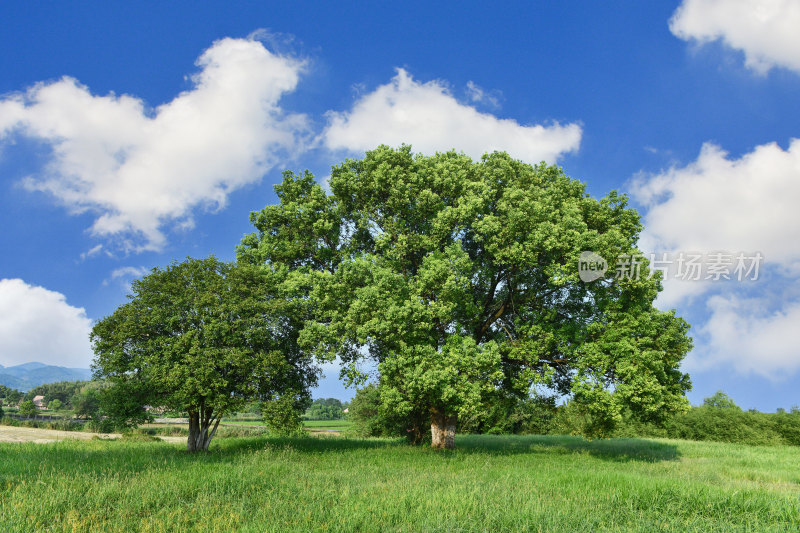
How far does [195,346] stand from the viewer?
64.0ft

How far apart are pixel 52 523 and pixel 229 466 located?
20.1 ft

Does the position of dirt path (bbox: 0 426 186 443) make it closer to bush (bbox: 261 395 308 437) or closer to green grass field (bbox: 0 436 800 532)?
bush (bbox: 261 395 308 437)

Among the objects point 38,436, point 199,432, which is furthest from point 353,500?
point 38,436

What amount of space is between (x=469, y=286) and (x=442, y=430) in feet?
27.2

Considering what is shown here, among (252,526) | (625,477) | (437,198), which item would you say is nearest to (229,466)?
(252,526)

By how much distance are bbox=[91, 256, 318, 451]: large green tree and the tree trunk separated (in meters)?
8.18

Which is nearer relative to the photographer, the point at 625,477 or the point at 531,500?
the point at 531,500

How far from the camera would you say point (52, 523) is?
853 cm

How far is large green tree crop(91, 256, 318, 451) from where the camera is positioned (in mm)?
19500

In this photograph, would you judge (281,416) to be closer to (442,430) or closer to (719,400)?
(442,430)

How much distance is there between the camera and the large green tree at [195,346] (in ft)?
64.0

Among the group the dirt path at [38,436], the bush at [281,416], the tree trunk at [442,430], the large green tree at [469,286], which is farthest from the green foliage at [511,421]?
the dirt path at [38,436]

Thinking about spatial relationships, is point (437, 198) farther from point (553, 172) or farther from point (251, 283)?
point (251, 283)

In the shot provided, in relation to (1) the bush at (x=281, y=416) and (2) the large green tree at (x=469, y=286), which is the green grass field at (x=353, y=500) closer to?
(1) the bush at (x=281, y=416)
